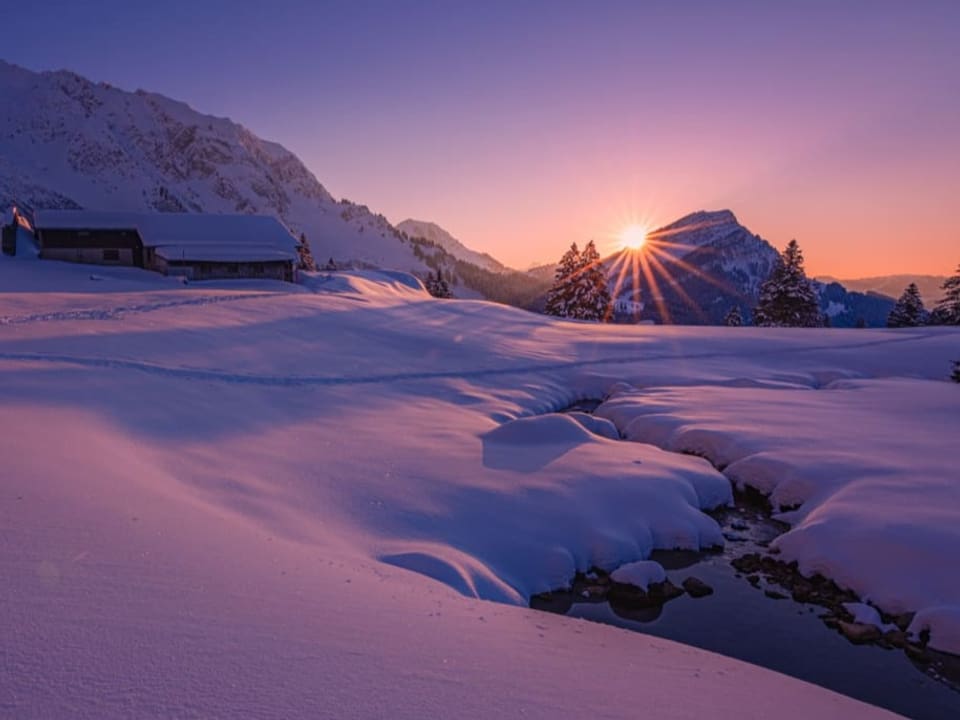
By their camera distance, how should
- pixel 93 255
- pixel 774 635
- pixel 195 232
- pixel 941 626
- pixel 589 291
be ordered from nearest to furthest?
pixel 941 626 → pixel 774 635 → pixel 93 255 → pixel 195 232 → pixel 589 291

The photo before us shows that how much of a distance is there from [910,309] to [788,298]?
1409 centimetres

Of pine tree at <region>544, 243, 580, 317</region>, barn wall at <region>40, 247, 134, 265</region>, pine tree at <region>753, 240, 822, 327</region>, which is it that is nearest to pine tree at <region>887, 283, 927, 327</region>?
pine tree at <region>753, 240, 822, 327</region>

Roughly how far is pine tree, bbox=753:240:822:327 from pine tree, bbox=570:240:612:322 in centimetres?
1393

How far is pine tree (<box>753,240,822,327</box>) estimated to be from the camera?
46750mm

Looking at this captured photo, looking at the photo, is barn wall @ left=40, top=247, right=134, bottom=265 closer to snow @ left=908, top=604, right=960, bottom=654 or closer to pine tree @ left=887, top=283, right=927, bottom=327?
snow @ left=908, top=604, right=960, bottom=654

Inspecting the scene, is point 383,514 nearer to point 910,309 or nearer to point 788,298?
point 788,298

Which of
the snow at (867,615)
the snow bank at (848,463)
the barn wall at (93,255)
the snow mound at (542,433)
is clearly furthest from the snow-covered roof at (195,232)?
the snow at (867,615)

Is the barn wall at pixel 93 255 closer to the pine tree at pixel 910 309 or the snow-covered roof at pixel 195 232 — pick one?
the snow-covered roof at pixel 195 232

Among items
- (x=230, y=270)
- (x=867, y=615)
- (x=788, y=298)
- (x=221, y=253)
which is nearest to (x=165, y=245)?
(x=221, y=253)

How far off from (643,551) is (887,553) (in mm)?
3648

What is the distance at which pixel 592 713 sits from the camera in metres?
3.58

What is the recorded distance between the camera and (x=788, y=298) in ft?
155

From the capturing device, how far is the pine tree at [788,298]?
46.8 meters

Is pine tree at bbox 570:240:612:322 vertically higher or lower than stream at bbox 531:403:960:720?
higher
